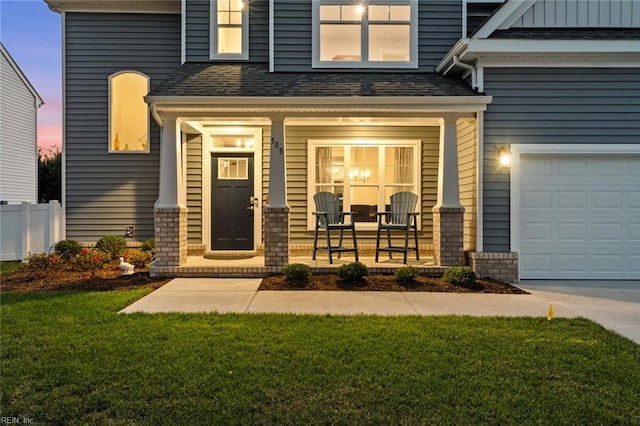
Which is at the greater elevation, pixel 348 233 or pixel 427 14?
pixel 427 14

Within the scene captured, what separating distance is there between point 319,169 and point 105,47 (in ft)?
16.9

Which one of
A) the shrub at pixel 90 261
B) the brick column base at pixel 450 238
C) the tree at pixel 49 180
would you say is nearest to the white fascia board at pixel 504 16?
the brick column base at pixel 450 238

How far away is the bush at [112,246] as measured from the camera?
28.0ft

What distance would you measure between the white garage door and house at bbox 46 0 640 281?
0.02m

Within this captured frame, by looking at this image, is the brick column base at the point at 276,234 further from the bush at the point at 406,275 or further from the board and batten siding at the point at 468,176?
the board and batten siding at the point at 468,176

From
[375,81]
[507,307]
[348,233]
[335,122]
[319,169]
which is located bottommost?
[507,307]

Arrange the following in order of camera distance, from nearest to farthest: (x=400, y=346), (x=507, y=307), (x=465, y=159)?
(x=400, y=346), (x=507, y=307), (x=465, y=159)

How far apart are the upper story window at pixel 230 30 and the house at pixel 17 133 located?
34.2 ft

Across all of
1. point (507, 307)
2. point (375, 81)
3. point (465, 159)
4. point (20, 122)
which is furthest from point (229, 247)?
point (20, 122)

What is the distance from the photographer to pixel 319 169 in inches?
349

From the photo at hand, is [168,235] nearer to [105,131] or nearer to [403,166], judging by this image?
[105,131]

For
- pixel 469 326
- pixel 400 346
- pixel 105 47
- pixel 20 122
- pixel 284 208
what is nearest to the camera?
pixel 400 346

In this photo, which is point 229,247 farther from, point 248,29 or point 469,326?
point 469,326

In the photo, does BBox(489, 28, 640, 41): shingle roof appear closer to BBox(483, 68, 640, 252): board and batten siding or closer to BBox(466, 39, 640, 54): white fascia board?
BBox(466, 39, 640, 54): white fascia board
